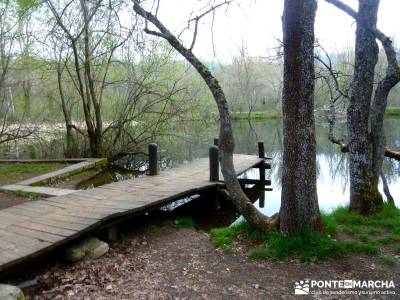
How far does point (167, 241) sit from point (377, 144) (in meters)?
3.80

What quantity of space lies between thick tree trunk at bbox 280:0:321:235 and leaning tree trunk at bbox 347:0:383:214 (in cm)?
125

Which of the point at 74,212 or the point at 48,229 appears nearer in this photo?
the point at 48,229

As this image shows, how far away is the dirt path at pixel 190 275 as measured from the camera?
4.02 m

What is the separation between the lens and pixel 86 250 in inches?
203

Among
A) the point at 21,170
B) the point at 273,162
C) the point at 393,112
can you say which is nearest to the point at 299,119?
the point at 21,170

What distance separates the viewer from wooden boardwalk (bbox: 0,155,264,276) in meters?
4.59

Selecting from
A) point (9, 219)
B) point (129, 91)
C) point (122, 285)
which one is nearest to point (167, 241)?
point (122, 285)

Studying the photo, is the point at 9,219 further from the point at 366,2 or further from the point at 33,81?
the point at 33,81

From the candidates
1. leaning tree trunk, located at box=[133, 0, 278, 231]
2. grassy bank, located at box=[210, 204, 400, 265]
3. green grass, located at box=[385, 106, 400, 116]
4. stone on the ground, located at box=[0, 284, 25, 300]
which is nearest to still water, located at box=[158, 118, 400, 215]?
grassy bank, located at box=[210, 204, 400, 265]

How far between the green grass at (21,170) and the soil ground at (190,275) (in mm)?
6832

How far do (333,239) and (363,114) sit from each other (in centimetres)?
205

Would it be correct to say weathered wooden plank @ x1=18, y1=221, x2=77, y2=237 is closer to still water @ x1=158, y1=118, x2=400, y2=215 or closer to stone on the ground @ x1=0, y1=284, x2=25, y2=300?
stone on the ground @ x1=0, y1=284, x2=25, y2=300

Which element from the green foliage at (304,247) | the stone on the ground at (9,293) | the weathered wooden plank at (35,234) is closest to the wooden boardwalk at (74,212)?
the weathered wooden plank at (35,234)

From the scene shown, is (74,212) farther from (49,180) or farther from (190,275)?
(49,180)
